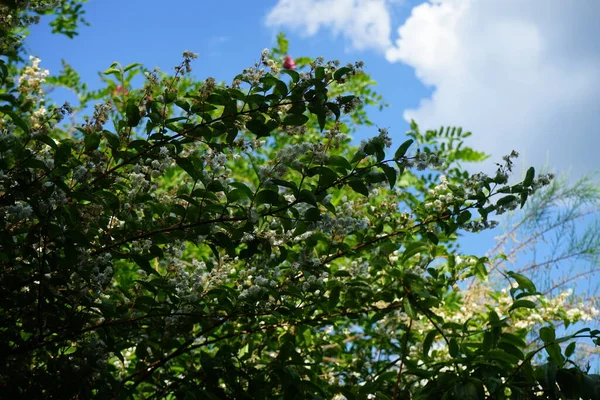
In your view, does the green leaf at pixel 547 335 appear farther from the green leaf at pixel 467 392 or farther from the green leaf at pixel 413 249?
the green leaf at pixel 413 249

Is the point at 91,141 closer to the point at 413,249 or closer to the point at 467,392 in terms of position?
the point at 413,249

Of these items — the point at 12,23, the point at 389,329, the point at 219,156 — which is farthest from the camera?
the point at 389,329

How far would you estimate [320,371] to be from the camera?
3.19m

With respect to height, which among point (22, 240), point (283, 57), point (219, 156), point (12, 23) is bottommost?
point (22, 240)

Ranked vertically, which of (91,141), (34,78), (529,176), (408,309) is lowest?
(408,309)

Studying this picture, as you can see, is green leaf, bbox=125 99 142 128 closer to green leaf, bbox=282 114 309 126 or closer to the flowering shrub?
the flowering shrub

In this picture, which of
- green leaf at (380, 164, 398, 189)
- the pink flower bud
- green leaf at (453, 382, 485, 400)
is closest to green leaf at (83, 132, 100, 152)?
green leaf at (380, 164, 398, 189)

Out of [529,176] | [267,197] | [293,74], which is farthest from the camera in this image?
[529,176]

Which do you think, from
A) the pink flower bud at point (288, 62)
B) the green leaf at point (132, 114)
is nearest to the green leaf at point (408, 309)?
the green leaf at point (132, 114)

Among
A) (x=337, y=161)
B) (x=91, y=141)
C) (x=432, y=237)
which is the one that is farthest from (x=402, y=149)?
(x=91, y=141)

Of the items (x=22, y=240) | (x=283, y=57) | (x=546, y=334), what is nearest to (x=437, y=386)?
(x=546, y=334)

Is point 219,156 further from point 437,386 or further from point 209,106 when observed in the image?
point 437,386

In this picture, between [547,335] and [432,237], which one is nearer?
[547,335]

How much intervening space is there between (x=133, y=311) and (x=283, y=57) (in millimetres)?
3999
